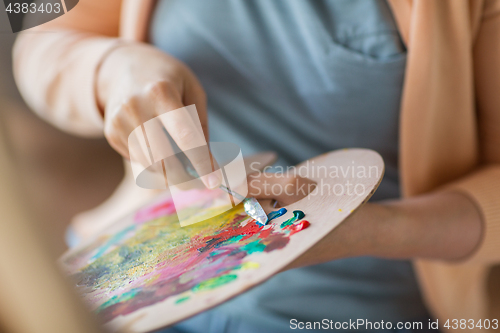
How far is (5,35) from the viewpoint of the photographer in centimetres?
16

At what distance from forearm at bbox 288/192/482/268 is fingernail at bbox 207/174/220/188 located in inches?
4.6

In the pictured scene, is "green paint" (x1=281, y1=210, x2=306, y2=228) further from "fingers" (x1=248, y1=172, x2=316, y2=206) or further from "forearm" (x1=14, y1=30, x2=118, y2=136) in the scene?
"forearm" (x1=14, y1=30, x2=118, y2=136)

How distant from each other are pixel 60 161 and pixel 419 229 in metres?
0.30

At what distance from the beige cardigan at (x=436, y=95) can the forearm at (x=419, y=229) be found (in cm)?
1

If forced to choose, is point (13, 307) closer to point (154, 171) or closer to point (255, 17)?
point (154, 171)

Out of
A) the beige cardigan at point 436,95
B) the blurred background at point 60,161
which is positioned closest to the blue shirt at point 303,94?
the beige cardigan at point 436,95

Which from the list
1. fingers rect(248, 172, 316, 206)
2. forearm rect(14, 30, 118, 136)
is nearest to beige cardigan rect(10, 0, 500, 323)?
forearm rect(14, 30, 118, 136)

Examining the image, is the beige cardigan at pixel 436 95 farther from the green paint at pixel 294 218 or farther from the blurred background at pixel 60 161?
the green paint at pixel 294 218

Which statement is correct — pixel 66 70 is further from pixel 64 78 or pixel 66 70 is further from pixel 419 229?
pixel 419 229

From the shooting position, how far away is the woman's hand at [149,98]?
16cm

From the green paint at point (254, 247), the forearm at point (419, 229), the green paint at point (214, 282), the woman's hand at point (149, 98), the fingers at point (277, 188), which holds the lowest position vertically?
the forearm at point (419, 229)

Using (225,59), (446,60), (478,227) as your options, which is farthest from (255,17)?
(478,227)

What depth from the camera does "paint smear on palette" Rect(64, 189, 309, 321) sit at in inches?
6.1

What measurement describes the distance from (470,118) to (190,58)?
30 cm
